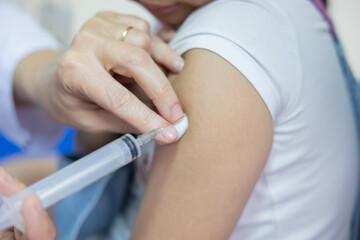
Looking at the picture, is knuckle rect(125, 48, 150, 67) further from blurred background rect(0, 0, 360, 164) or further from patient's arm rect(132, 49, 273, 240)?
blurred background rect(0, 0, 360, 164)

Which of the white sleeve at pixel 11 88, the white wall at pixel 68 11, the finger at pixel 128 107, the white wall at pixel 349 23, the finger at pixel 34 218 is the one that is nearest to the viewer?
the finger at pixel 34 218

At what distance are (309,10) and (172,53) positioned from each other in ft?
0.96

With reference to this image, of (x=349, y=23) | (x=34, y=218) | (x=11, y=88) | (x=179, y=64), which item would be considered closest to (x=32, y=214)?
(x=34, y=218)

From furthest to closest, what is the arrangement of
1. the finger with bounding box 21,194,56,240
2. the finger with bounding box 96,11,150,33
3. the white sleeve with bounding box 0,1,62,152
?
the white sleeve with bounding box 0,1,62,152 → the finger with bounding box 96,11,150,33 → the finger with bounding box 21,194,56,240

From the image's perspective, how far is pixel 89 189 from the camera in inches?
33.4

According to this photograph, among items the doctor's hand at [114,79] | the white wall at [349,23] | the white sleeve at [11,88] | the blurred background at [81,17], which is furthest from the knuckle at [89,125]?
the white wall at [349,23]

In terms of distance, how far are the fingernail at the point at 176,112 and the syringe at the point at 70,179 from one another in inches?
2.2

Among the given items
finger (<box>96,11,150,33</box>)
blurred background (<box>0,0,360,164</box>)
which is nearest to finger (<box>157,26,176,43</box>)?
finger (<box>96,11,150,33</box>)

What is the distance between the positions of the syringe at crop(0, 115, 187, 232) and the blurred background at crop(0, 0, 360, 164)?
1132mm

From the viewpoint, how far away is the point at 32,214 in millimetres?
402

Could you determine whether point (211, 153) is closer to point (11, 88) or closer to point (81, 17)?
point (11, 88)

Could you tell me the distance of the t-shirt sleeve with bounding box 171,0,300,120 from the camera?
1.73ft

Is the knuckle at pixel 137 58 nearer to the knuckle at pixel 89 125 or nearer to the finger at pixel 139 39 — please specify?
the finger at pixel 139 39

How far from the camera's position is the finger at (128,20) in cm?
63
